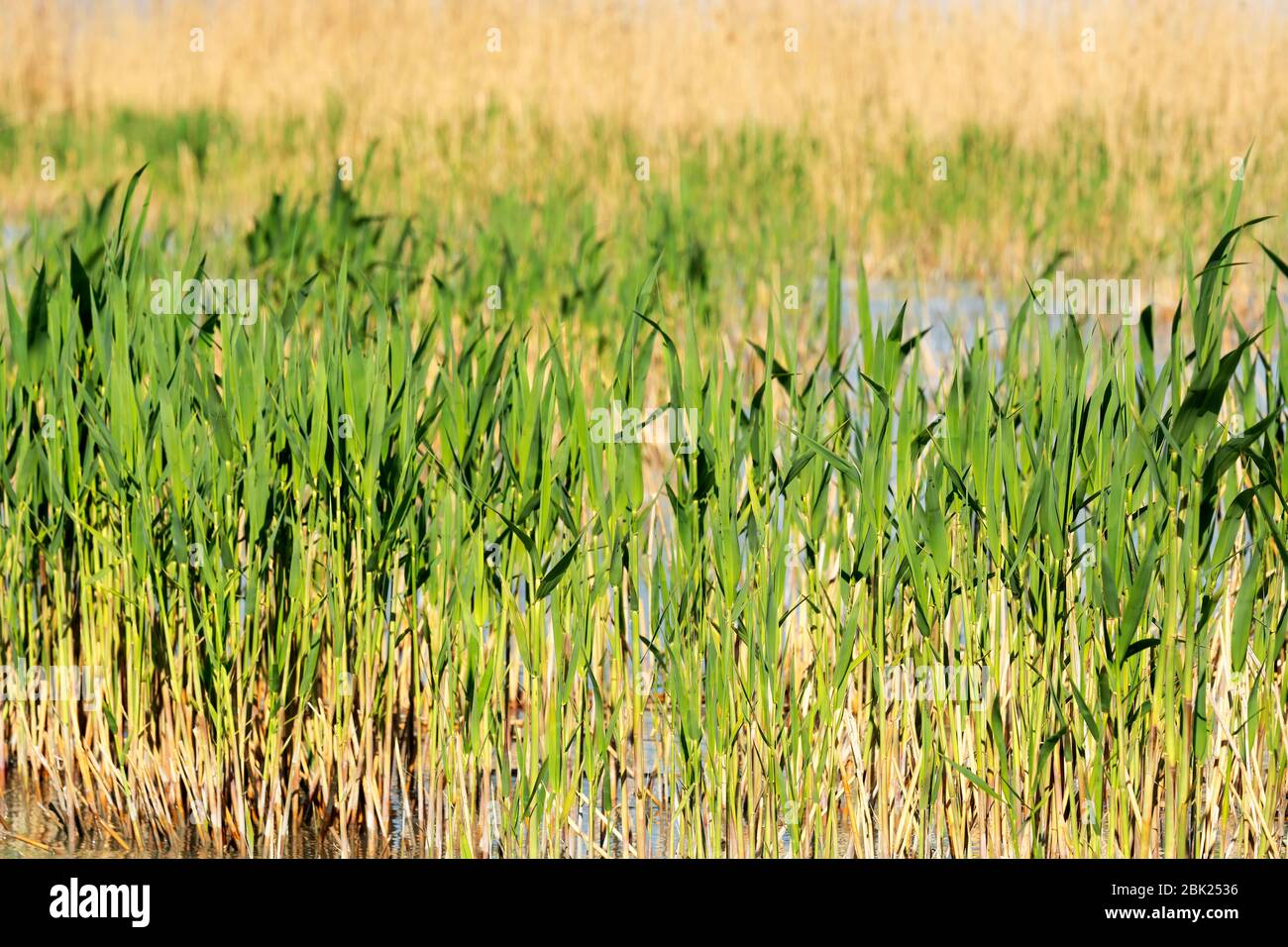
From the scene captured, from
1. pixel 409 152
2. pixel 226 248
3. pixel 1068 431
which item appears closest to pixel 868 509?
pixel 1068 431

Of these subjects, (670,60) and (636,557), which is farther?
(670,60)

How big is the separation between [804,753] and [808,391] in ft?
2.35

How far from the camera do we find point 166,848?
3.12 metres

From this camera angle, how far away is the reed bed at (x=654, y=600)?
2.82 metres

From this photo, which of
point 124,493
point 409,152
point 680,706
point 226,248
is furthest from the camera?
point 409,152

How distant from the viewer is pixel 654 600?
2.94 m

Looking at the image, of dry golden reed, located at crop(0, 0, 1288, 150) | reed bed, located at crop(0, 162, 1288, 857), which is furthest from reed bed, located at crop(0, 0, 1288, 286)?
reed bed, located at crop(0, 162, 1288, 857)

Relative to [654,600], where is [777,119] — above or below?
above

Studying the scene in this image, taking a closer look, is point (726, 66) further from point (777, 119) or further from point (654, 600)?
point (654, 600)

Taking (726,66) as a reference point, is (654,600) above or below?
below

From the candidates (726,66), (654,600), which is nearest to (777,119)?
(726,66)

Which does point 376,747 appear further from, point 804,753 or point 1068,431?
point 1068,431

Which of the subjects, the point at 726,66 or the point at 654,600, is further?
the point at 726,66

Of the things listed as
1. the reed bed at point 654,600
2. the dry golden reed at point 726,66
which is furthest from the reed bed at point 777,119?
the reed bed at point 654,600
